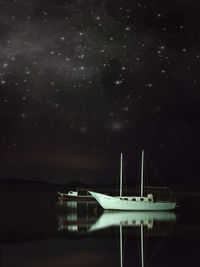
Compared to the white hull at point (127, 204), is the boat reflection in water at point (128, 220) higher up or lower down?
lower down

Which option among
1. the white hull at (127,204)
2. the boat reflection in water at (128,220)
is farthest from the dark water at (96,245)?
the white hull at (127,204)

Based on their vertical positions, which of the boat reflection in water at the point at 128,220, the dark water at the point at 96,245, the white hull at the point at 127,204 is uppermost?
the white hull at the point at 127,204

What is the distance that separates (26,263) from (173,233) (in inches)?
662

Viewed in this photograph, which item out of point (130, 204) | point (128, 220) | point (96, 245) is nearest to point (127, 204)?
point (130, 204)

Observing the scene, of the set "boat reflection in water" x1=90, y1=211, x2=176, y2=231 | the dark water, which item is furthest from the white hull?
the dark water

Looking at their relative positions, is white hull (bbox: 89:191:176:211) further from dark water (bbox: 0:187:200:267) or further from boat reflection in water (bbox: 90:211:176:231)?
dark water (bbox: 0:187:200:267)

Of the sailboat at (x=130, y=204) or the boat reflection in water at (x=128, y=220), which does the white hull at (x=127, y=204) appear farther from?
the boat reflection in water at (x=128, y=220)

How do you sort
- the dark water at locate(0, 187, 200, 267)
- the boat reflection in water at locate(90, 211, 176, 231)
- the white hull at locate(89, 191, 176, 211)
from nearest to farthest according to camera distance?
the dark water at locate(0, 187, 200, 267) < the boat reflection in water at locate(90, 211, 176, 231) < the white hull at locate(89, 191, 176, 211)

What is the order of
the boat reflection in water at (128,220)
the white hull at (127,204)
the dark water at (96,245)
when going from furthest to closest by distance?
the white hull at (127,204), the boat reflection in water at (128,220), the dark water at (96,245)

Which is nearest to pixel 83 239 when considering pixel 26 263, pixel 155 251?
pixel 155 251

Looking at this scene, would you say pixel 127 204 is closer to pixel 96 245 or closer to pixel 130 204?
pixel 130 204

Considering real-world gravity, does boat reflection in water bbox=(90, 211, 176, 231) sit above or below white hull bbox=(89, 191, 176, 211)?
below

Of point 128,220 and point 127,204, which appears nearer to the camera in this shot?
point 128,220

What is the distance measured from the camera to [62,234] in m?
34.9
